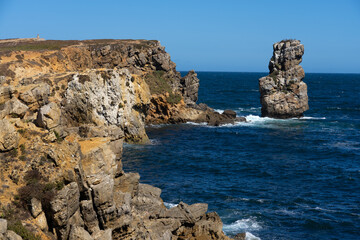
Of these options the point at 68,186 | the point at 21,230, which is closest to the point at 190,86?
the point at 68,186

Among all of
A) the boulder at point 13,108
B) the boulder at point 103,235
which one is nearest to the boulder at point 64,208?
the boulder at point 103,235

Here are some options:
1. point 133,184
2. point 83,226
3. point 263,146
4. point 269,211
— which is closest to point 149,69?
point 263,146

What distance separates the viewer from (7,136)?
22.4 metres

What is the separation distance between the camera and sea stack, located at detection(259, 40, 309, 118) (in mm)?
97375

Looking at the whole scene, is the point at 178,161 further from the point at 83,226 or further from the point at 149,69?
the point at 149,69

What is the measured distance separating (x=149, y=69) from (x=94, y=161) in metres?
79.0

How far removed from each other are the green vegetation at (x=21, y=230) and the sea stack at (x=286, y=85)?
3296 inches

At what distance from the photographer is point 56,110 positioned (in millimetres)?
26141

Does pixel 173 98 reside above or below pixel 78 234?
above

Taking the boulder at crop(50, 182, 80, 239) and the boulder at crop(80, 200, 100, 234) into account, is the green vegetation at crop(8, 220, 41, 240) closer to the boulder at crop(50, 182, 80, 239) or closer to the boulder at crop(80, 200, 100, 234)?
the boulder at crop(50, 182, 80, 239)

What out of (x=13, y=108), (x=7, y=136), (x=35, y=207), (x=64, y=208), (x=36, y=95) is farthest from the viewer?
(x=36, y=95)

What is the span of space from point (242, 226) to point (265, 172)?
19423 millimetres

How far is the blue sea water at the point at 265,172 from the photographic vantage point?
38906 mm

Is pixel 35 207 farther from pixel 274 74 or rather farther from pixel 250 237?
pixel 274 74
